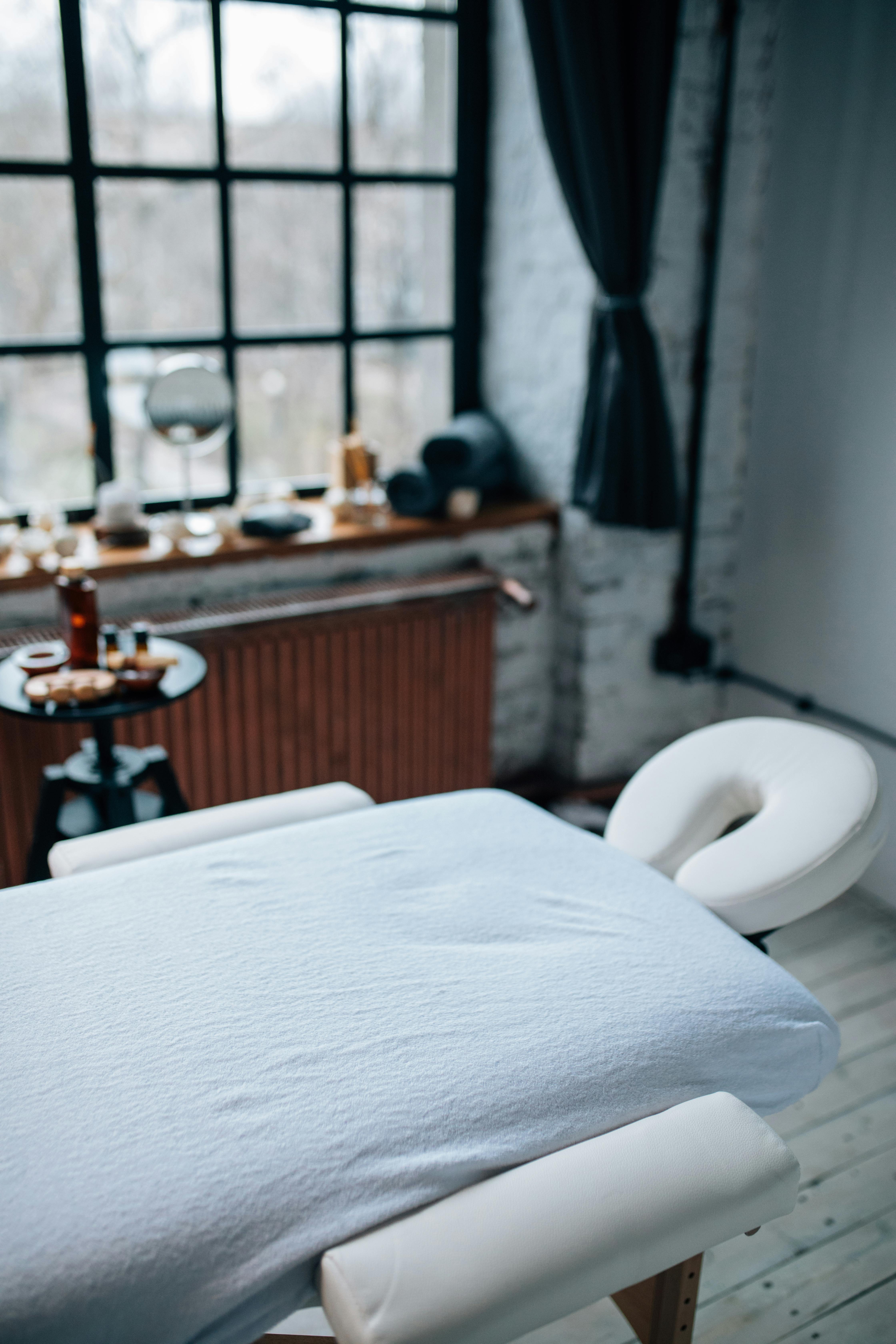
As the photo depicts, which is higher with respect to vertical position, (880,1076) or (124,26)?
(124,26)

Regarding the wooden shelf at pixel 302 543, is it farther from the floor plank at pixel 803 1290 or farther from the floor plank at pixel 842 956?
the floor plank at pixel 803 1290

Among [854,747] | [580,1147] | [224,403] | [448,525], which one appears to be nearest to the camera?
[580,1147]

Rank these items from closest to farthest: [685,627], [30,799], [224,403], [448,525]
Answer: [30,799] < [224,403] < [448,525] < [685,627]

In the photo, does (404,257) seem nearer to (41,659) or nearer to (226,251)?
(226,251)

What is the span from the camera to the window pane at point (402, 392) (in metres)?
2.95

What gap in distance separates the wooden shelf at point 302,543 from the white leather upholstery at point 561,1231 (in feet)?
5.39

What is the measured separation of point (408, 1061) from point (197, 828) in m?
0.66

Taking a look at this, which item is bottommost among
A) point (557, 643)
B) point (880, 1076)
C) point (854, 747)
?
point (880, 1076)

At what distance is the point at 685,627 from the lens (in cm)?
304

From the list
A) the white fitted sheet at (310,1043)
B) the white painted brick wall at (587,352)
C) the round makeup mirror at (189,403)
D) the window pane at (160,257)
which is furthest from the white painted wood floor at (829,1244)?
the window pane at (160,257)

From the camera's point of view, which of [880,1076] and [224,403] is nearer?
[880,1076]

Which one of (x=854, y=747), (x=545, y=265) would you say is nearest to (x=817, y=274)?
(x=545, y=265)

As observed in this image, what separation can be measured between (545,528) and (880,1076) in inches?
58.6

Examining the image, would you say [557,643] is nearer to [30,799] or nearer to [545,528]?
[545,528]
